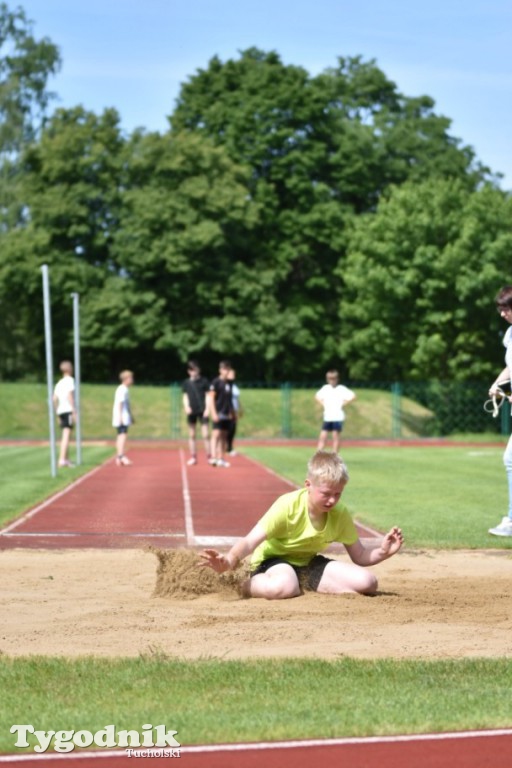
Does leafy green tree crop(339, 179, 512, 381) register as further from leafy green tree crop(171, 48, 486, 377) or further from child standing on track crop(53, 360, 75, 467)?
child standing on track crop(53, 360, 75, 467)

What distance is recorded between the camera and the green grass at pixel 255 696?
17.2 ft

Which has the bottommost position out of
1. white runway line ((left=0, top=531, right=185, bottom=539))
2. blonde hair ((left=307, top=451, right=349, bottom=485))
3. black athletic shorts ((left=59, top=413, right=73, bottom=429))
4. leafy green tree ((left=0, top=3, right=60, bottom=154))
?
white runway line ((left=0, top=531, right=185, bottom=539))

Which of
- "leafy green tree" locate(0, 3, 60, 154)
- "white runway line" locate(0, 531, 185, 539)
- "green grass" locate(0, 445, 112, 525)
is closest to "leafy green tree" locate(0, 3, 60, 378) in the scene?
"leafy green tree" locate(0, 3, 60, 154)

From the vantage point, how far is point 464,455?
3597 cm

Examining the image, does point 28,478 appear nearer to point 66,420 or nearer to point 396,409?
point 66,420

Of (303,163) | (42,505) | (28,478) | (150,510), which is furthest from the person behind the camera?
(303,163)

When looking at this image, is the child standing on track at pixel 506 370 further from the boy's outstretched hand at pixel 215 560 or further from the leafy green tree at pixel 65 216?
the leafy green tree at pixel 65 216

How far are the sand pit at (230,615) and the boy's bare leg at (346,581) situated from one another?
0.13 m

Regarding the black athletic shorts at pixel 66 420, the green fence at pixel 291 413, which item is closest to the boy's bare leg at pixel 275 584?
the black athletic shorts at pixel 66 420

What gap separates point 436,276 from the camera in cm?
5047

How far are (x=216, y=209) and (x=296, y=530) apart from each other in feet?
170

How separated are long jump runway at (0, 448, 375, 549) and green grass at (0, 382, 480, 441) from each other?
23310mm

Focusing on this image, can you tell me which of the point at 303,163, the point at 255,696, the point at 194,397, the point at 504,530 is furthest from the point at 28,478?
the point at 303,163

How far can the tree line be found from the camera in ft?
197
